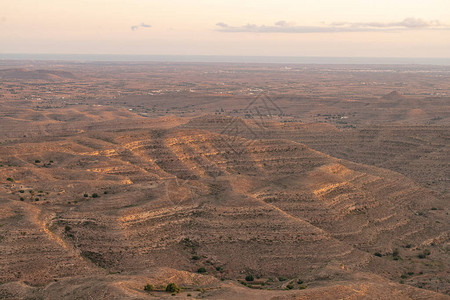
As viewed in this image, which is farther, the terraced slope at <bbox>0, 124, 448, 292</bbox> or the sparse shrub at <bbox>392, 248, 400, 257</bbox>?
the sparse shrub at <bbox>392, 248, 400, 257</bbox>

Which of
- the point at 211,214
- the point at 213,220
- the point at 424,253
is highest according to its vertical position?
the point at 211,214

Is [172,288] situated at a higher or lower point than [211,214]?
lower

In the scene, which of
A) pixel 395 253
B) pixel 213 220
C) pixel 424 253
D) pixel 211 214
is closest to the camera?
pixel 213 220

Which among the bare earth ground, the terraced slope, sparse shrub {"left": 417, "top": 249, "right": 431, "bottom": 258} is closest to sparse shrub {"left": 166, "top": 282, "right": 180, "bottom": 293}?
the bare earth ground

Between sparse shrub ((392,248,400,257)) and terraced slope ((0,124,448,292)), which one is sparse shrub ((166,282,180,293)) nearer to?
terraced slope ((0,124,448,292))

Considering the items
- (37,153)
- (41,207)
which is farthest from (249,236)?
(37,153)

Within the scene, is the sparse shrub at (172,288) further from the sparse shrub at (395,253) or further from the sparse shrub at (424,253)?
the sparse shrub at (424,253)

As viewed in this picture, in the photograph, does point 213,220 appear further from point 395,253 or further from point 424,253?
point 424,253

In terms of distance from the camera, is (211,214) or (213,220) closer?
(213,220)

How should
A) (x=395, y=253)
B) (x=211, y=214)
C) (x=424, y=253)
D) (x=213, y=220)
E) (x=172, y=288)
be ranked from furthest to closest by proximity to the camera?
(x=424, y=253), (x=211, y=214), (x=395, y=253), (x=213, y=220), (x=172, y=288)

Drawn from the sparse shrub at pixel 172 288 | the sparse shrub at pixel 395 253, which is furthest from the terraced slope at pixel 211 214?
the sparse shrub at pixel 172 288

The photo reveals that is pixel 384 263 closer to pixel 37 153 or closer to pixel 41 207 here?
pixel 41 207

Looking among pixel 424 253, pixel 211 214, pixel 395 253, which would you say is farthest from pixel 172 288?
pixel 424 253
